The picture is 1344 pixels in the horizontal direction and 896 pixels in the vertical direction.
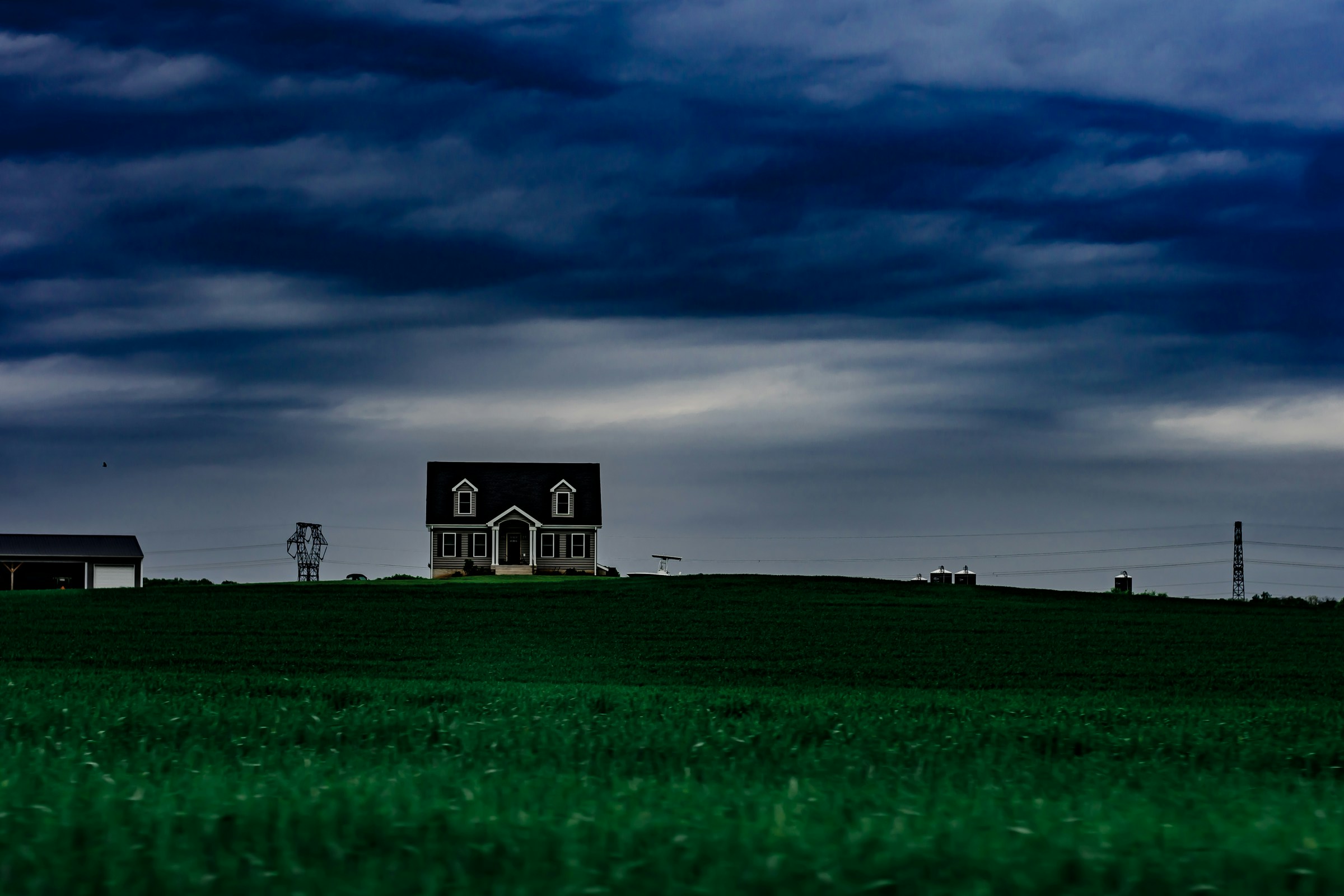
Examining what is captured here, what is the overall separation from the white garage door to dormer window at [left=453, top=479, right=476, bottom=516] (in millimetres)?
27102

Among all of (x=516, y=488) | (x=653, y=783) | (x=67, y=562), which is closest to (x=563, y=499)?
(x=516, y=488)

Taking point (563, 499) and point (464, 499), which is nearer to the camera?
point (464, 499)

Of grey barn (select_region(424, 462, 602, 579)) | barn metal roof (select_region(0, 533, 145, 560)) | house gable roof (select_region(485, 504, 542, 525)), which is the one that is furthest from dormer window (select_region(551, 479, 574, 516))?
barn metal roof (select_region(0, 533, 145, 560))

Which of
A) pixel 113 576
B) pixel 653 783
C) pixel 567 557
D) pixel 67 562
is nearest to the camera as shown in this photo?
pixel 653 783

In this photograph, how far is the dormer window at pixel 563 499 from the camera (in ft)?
260

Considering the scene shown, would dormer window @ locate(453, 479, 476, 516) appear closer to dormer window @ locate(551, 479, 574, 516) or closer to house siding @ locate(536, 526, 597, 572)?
house siding @ locate(536, 526, 597, 572)

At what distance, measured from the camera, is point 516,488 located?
80.2 meters

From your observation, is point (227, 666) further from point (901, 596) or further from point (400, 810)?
point (901, 596)

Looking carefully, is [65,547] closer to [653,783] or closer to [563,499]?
[563,499]

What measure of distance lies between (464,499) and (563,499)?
6583 mm

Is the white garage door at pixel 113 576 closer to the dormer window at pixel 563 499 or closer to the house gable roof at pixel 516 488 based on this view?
the house gable roof at pixel 516 488

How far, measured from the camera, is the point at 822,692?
73.8ft

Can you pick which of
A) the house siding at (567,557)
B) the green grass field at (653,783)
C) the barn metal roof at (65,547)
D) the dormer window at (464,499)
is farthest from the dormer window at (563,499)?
the green grass field at (653,783)

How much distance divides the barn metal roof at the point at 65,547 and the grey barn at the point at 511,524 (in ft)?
82.2
